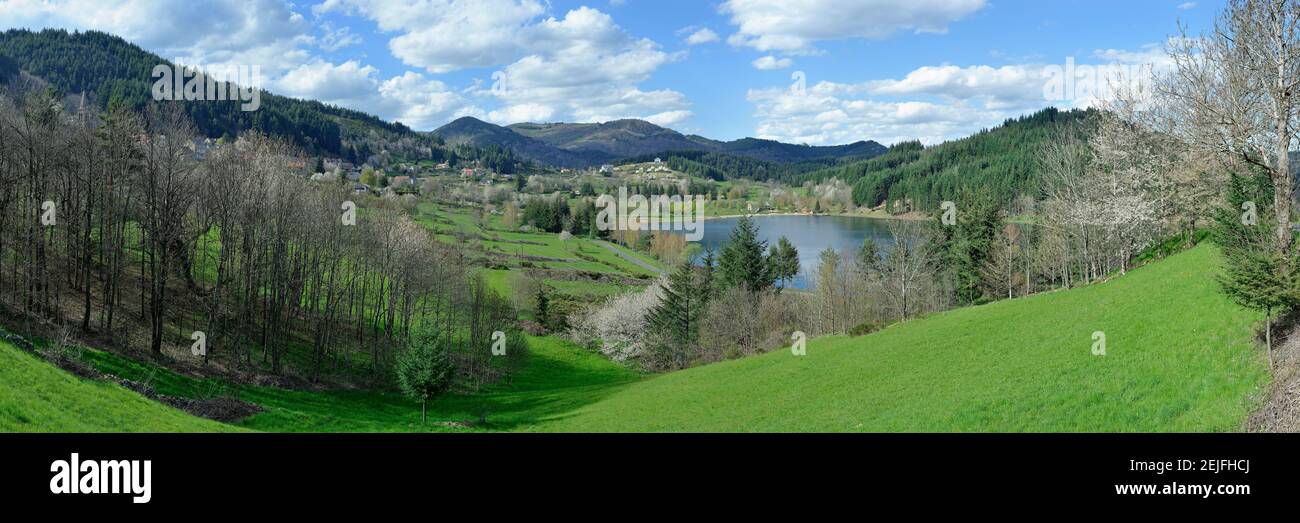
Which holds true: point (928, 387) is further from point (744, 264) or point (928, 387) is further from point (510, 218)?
point (510, 218)

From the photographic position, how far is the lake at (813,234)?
4815 inches

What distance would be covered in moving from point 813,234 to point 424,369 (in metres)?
138

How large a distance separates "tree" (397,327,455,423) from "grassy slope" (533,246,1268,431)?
540 cm

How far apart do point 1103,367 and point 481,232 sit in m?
114

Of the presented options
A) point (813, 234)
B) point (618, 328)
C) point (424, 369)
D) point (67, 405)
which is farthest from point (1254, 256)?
point (813, 234)

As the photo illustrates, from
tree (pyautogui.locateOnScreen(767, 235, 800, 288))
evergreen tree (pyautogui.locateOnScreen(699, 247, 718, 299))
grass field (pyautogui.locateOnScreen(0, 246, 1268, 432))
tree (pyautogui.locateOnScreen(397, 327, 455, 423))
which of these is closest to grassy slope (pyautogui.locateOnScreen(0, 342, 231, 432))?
grass field (pyautogui.locateOnScreen(0, 246, 1268, 432))

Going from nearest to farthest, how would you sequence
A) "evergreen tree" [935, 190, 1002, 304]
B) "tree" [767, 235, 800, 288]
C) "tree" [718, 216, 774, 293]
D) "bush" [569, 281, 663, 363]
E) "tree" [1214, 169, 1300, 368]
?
"tree" [1214, 169, 1300, 368]
"evergreen tree" [935, 190, 1002, 304]
"tree" [718, 216, 774, 293]
"bush" [569, 281, 663, 363]
"tree" [767, 235, 800, 288]

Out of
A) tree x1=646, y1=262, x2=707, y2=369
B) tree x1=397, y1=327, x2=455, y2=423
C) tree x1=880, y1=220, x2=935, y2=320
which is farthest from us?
tree x1=646, y1=262, x2=707, y2=369

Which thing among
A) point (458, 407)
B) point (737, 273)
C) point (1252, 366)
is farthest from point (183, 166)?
point (737, 273)

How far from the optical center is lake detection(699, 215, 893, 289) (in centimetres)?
12229

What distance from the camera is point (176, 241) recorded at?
115 feet

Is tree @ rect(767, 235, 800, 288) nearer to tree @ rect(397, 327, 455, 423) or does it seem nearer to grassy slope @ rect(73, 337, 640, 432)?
grassy slope @ rect(73, 337, 640, 432)
